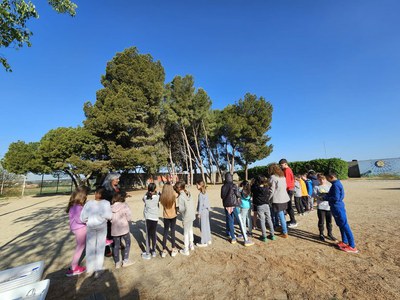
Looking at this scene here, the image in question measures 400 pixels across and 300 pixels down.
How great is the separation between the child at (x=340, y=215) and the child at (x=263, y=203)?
4.45 ft

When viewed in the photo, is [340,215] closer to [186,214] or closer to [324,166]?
[186,214]

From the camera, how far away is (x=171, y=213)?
14.9ft

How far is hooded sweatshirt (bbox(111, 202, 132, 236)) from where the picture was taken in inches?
163

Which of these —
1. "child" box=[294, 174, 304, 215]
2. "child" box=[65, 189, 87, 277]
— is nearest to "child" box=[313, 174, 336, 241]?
"child" box=[294, 174, 304, 215]

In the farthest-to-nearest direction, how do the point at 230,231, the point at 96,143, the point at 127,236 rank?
1. the point at 96,143
2. the point at 230,231
3. the point at 127,236

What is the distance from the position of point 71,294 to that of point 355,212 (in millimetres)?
9316

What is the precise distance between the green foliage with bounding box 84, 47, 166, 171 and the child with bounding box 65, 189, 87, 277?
16681 millimetres

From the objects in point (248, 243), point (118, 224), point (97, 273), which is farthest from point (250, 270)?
point (97, 273)

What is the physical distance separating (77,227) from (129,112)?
1820 cm

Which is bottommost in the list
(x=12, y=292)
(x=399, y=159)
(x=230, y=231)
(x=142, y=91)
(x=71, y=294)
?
(x=71, y=294)

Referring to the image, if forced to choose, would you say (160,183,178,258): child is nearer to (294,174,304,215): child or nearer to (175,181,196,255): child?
(175,181,196,255): child

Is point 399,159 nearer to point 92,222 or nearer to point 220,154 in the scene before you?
point 220,154

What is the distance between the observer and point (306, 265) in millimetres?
3697

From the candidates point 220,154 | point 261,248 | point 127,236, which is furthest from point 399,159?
point 127,236
